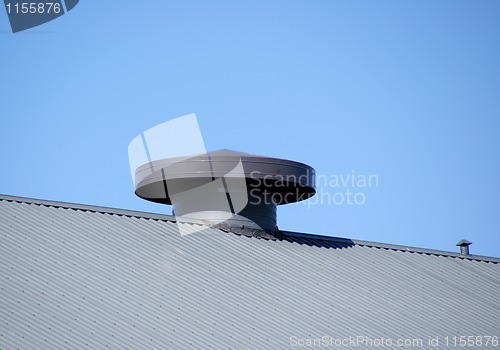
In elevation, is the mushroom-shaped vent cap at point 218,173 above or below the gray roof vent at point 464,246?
above

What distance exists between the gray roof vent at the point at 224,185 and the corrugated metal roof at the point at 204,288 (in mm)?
505

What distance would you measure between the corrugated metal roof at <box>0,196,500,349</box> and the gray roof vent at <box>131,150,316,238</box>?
505 mm

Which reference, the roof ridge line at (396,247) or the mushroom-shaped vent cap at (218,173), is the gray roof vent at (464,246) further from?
the mushroom-shaped vent cap at (218,173)

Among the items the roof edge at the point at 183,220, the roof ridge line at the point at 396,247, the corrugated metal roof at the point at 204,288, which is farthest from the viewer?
the roof ridge line at the point at 396,247

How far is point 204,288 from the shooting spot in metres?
18.7

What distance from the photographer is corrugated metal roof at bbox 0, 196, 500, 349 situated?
1631 cm

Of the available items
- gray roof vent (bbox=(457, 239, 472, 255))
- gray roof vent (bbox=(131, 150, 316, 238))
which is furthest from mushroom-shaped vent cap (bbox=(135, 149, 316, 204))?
gray roof vent (bbox=(457, 239, 472, 255))

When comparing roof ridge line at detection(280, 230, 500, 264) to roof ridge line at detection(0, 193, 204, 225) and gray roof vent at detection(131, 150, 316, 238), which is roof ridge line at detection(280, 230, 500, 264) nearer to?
gray roof vent at detection(131, 150, 316, 238)

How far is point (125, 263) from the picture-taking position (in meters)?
18.7

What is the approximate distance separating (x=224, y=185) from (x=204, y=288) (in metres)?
3.89

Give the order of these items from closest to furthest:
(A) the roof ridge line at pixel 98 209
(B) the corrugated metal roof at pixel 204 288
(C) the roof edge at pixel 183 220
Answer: (B) the corrugated metal roof at pixel 204 288 < (A) the roof ridge line at pixel 98 209 < (C) the roof edge at pixel 183 220

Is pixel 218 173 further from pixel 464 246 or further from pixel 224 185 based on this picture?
pixel 464 246

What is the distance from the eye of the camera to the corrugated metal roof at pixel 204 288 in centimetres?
1631

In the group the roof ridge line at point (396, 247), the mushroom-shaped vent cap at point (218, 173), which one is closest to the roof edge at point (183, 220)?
the roof ridge line at point (396, 247)
